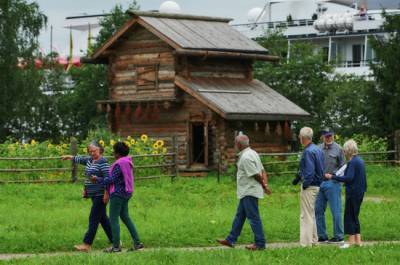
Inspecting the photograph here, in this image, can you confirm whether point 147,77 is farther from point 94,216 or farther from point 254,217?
point 254,217

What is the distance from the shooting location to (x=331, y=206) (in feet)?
61.8

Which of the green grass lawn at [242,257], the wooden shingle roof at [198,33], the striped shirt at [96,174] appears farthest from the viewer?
the wooden shingle roof at [198,33]

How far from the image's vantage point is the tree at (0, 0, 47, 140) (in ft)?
194

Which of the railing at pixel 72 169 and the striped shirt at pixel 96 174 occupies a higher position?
the striped shirt at pixel 96 174

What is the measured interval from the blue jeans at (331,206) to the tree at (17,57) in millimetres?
41612

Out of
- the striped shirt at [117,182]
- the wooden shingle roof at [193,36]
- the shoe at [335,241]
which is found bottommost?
the shoe at [335,241]

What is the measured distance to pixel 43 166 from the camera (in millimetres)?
33812

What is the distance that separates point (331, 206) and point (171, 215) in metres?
5.05

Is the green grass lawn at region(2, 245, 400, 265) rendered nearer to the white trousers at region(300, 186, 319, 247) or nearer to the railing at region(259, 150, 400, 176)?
the white trousers at region(300, 186, 319, 247)

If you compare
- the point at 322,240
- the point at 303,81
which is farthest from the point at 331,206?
the point at 303,81

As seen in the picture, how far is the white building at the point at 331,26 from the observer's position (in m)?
78.4

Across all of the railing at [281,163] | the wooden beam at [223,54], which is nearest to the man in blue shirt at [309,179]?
the railing at [281,163]

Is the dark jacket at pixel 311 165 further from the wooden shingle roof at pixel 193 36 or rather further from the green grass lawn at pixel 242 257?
the wooden shingle roof at pixel 193 36

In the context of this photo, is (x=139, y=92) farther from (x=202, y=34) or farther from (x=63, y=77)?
(x=63, y=77)
